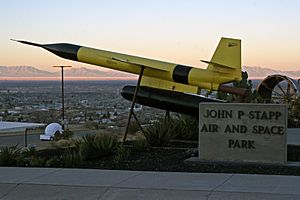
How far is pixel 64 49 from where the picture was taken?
1688cm

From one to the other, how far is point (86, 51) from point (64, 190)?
8.11 metres

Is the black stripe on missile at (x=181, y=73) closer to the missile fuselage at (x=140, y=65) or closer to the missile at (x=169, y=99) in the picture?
the missile fuselage at (x=140, y=65)

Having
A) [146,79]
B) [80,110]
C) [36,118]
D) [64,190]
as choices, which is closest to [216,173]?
[64,190]

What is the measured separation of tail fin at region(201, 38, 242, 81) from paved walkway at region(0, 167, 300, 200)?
5.20 metres

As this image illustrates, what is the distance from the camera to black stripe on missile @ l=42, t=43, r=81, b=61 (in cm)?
1673

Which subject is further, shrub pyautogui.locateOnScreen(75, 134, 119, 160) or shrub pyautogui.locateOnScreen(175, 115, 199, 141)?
shrub pyautogui.locateOnScreen(175, 115, 199, 141)

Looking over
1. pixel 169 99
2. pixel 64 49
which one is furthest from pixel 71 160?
pixel 64 49

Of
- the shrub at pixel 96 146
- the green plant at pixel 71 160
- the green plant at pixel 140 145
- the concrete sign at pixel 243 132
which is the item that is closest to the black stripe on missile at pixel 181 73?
the green plant at pixel 140 145

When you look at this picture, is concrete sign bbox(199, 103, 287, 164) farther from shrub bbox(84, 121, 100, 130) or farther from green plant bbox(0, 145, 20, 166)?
shrub bbox(84, 121, 100, 130)

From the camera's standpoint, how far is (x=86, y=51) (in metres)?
16.5

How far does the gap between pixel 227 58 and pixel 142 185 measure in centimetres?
658

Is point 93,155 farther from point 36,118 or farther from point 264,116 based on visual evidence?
point 36,118

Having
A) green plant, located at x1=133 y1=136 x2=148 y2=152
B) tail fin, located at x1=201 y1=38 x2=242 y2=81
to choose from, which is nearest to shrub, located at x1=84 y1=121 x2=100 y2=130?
green plant, located at x1=133 y1=136 x2=148 y2=152

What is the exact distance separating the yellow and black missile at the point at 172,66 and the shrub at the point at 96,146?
2.54 m
